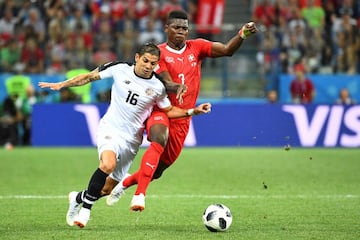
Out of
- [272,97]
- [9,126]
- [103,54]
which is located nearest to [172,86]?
[9,126]

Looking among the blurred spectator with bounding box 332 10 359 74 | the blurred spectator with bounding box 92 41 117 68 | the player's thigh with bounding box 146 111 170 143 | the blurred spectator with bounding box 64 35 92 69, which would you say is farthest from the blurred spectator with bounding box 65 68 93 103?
the player's thigh with bounding box 146 111 170 143

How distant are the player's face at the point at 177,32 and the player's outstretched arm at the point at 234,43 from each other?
411mm

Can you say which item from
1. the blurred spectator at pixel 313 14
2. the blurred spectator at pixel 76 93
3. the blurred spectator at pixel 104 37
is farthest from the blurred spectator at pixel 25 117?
the blurred spectator at pixel 313 14

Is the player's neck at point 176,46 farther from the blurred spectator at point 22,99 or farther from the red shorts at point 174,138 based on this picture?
the blurred spectator at point 22,99

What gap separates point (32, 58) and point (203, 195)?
11.3 meters

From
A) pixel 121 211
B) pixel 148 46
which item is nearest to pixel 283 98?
pixel 121 211

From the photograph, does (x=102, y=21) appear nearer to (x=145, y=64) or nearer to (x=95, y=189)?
(x=145, y=64)

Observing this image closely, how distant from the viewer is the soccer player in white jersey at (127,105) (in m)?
9.02

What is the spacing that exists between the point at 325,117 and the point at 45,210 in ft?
34.9

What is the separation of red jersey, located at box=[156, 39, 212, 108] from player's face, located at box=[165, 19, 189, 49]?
76mm

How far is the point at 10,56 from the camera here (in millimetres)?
22578

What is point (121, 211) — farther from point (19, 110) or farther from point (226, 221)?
point (19, 110)

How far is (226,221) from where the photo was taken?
885 cm

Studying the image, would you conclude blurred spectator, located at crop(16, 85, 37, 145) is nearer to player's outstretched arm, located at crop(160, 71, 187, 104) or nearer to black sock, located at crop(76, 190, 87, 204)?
player's outstretched arm, located at crop(160, 71, 187, 104)
